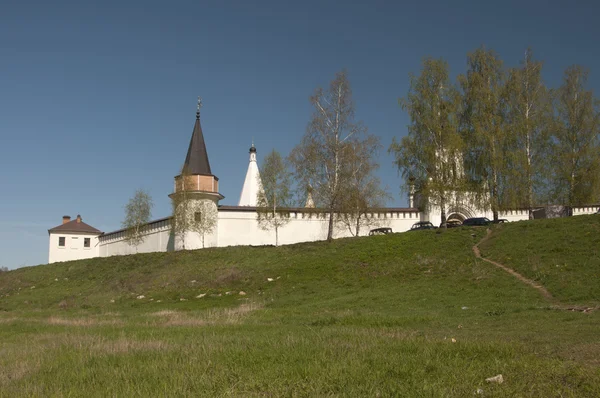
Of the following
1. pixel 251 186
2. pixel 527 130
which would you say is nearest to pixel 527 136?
pixel 527 130

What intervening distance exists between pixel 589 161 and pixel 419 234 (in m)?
17.1

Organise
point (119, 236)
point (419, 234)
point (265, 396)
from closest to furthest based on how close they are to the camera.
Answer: point (265, 396) → point (419, 234) → point (119, 236)

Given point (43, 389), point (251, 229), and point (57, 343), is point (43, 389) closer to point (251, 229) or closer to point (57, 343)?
point (57, 343)

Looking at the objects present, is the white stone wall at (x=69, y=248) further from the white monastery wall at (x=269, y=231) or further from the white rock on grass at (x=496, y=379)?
the white rock on grass at (x=496, y=379)

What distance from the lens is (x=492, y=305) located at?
15.7m

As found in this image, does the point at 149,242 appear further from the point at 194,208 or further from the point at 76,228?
the point at 76,228

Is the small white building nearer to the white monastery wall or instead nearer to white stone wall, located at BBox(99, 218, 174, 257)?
white stone wall, located at BBox(99, 218, 174, 257)

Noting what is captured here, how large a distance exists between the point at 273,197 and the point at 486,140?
52.3 feet

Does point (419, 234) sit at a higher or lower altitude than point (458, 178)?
lower

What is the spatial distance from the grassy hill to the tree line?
21.0 ft

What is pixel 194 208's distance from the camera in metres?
39.0

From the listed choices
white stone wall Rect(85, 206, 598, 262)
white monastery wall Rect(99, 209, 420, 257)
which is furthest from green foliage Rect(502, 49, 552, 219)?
white monastery wall Rect(99, 209, 420, 257)

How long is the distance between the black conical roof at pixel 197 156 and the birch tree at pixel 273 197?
4484 millimetres

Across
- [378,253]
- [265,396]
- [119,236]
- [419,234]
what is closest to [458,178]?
[419,234]
